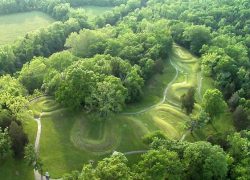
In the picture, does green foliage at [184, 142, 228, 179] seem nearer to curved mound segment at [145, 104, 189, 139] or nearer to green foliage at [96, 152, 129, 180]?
curved mound segment at [145, 104, 189, 139]

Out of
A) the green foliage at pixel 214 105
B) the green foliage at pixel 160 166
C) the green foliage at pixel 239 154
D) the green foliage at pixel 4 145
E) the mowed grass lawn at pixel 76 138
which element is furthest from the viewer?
the green foliage at pixel 214 105

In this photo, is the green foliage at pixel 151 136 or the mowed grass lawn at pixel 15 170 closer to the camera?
the mowed grass lawn at pixel 15 170

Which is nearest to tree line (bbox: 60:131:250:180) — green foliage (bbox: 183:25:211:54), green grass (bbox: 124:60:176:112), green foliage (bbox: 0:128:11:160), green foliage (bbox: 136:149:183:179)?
green foliage (bbox: 136:149:183:179)

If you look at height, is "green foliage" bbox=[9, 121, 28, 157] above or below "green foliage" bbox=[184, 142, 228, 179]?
above

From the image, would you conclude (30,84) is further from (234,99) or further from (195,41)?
(195,41)

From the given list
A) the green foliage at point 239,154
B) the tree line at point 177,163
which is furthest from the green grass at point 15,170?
the green foliage at point 239,154

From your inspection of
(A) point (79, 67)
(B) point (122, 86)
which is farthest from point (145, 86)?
(A) point (79, 67)

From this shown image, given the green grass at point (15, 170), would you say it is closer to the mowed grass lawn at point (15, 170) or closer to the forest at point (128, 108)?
the mowed grass lawn at point (15, 170)

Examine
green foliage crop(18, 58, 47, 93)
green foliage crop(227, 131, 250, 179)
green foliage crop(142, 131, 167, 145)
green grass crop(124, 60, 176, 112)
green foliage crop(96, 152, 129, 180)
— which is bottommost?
Result: green foliage crop(227, 131, 250, 179)
